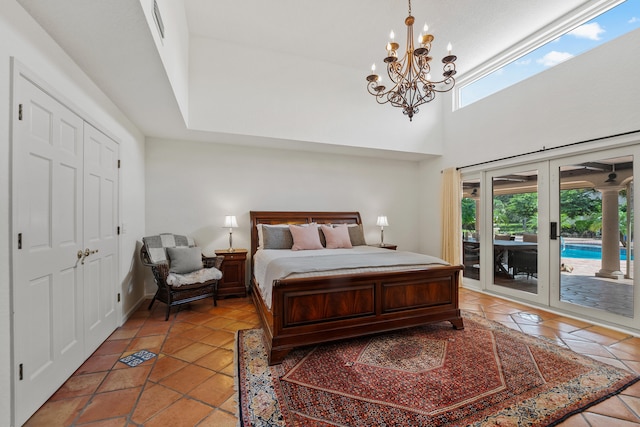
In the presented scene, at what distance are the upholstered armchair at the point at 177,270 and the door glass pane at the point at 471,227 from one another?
13.4 ft

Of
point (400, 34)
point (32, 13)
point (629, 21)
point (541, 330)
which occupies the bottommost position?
point (541, 330)

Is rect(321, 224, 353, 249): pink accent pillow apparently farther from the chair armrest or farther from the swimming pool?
the swimming pool

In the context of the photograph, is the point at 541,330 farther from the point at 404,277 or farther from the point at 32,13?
the point at 32,13

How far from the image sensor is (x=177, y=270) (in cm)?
345

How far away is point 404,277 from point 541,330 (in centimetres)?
165

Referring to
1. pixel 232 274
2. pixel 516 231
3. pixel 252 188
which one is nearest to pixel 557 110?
pixel 516 231

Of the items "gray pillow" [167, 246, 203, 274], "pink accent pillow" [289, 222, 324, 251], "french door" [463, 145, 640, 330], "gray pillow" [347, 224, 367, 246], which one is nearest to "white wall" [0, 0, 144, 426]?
"gray pillow" [167, 246, 203, 274]

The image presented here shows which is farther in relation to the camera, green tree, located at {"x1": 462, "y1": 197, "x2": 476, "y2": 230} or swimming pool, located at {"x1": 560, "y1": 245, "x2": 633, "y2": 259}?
green tree, located at {"x1": 462, "y1": 197, "x2": 476, "y2": 230}

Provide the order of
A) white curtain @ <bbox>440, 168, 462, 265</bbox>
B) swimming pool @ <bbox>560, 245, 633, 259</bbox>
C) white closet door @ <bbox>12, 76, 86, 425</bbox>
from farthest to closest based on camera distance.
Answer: white curtain @ <bbox>440, 168, 462, 265</bbox> → swimming pool @ <bbox>560, 245, 633, 259</bbox> → white closet door @ <bbox>12, 76, 86, 425</bbox>

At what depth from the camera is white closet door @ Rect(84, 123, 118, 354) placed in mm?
2291

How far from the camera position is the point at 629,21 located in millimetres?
2840

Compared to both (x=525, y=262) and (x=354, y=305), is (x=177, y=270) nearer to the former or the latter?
(x=354, y=305)

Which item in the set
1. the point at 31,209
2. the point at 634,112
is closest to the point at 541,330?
the point at 634,112

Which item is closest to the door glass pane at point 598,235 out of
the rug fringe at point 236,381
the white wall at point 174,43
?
the rug fringe at point 236,381
